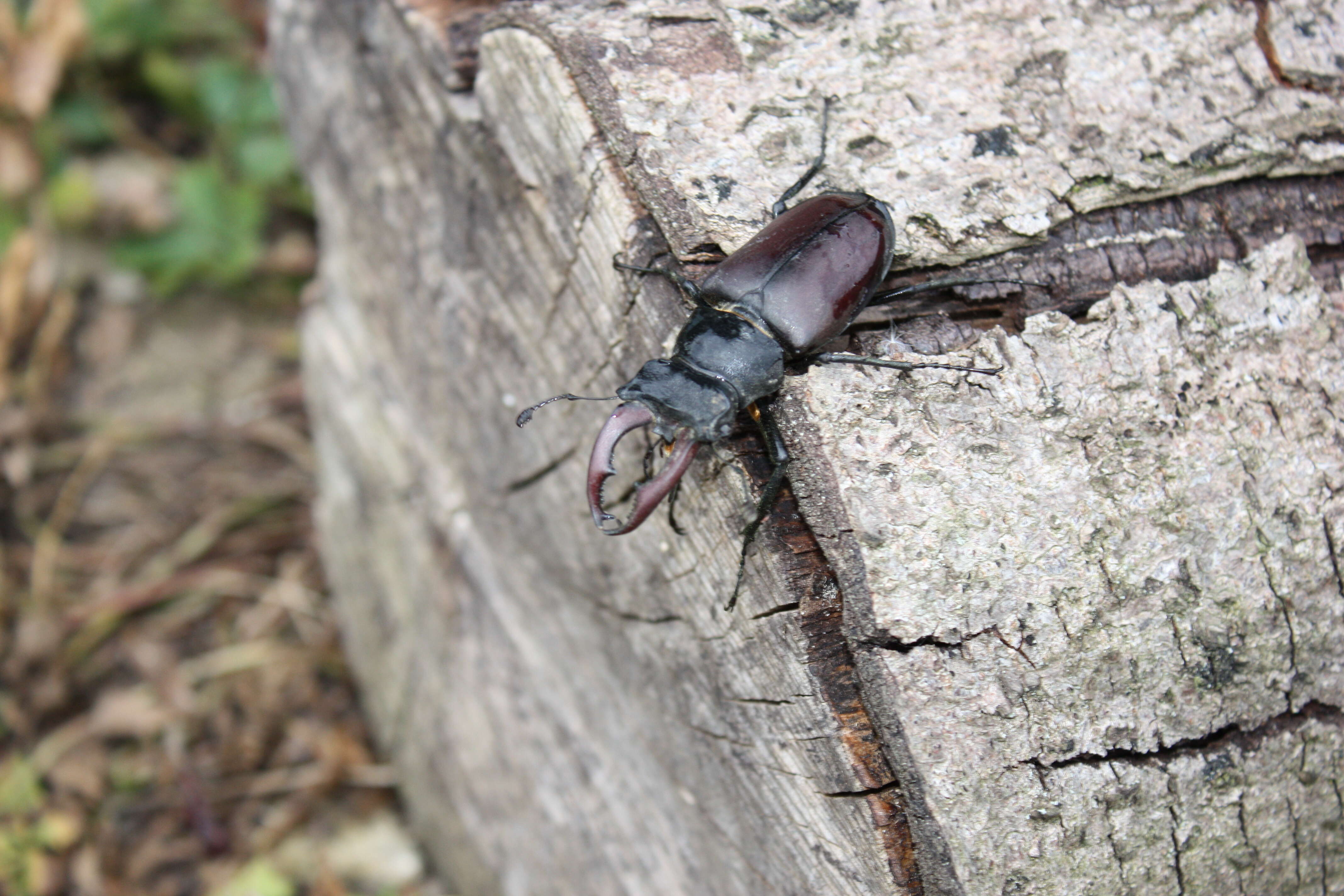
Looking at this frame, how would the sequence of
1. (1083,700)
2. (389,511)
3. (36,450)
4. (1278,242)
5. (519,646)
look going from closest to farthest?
(1083,700) < (1278,242) < (519,646) < (389,511) < (36,450)

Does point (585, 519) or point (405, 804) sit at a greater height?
point (585, 519)

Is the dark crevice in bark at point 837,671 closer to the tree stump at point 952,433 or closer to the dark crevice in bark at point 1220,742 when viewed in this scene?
the tree stump at point 952,433

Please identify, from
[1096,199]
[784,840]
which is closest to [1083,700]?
[784,840]

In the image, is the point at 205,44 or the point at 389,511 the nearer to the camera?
the point at 389,511

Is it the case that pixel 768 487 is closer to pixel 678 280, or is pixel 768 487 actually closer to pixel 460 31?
pixel 678 280

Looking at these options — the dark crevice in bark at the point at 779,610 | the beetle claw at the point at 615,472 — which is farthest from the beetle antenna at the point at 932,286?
the dark crevice in bark at the point at 779,610

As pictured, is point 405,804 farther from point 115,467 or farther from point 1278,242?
point 1278,242
